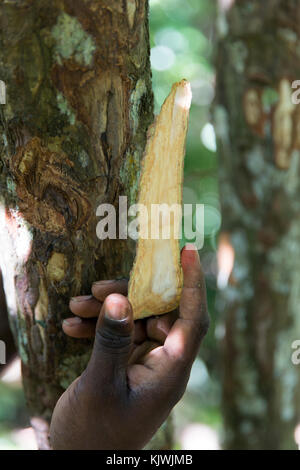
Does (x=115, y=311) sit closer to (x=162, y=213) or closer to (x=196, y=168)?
(x=162, y=213)

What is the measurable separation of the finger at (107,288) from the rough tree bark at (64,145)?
26 mm

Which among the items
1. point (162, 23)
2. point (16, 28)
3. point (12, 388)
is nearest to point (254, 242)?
point (16, 28)

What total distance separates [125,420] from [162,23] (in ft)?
11.4

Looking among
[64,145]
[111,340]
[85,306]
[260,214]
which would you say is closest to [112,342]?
[111,340]

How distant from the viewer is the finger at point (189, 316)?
81 cm

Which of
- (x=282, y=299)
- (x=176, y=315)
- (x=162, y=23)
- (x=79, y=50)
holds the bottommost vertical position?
(x=282, y=299)

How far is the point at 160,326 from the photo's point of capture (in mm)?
Answer: 874

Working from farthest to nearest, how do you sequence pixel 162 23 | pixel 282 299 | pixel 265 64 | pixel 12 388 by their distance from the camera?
pixel 162 23 < pixel 12 388 < pixel 282 299 < pixel 265 64

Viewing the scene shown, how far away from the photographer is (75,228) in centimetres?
83

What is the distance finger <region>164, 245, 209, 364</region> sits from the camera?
2.66 ft

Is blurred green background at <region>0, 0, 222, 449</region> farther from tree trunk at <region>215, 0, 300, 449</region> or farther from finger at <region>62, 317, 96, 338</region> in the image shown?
finger at <region>62, 317, 96, 338</region>

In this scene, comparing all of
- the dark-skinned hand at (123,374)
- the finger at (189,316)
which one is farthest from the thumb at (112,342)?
the finger at (189,316)

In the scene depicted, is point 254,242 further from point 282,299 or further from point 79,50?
point 79,50

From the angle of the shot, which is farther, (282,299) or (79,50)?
(282,299)
